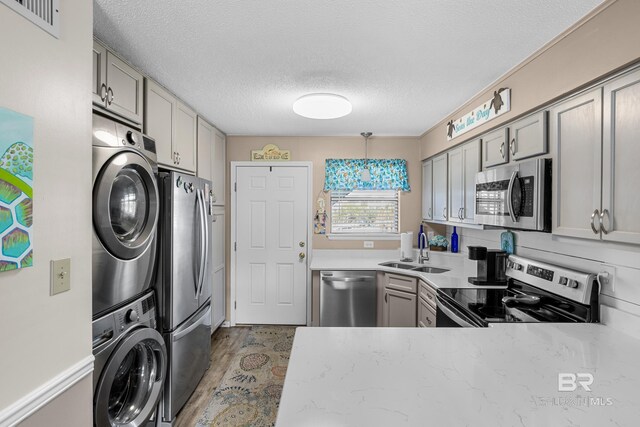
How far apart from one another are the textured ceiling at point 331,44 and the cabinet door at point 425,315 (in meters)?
1.75

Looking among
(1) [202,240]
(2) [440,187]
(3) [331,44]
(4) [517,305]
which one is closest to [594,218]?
(4) [517,305]

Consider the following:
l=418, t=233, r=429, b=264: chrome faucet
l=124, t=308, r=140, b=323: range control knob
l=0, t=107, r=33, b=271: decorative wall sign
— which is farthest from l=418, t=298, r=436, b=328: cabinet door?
l=0, t=107, r=33, b=271: decorative wall sign

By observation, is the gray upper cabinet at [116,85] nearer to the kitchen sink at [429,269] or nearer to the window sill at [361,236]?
the window sill at [361,236]

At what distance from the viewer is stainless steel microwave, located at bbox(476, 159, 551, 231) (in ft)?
5.41

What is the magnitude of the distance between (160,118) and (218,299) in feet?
7.01

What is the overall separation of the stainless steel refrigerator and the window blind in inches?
67.7

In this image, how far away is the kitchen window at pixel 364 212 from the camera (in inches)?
151

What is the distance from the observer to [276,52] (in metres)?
1.82

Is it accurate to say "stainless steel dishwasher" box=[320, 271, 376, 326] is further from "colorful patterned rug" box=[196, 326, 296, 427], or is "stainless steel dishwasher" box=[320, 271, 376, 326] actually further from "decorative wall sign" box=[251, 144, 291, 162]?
"decorative wall sign" box=[251, 144, 291, 162]

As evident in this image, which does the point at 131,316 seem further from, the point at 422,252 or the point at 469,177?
the point at 422,252

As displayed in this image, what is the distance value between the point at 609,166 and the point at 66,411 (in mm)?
2348

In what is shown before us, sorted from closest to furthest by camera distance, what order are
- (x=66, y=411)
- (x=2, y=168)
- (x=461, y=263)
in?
(x=2, y=168)
(x=66, y=411)
(x=461, y=263)

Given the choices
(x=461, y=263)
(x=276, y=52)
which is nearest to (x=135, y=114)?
(x=276, y=52)

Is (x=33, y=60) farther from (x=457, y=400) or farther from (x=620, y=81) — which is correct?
(x=620, y=81)
